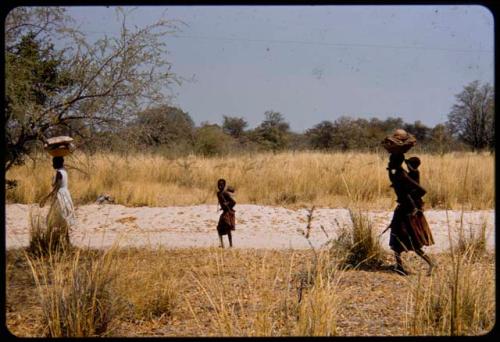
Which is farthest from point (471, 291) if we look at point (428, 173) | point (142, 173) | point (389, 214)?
point (142, 173)

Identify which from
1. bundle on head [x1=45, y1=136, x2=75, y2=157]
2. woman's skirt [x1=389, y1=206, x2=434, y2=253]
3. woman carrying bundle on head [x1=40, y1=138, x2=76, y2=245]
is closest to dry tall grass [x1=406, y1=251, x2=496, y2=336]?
woman's skirt [x1=389, y1=206, x2=434, y2=253]

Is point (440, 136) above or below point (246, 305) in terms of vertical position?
above

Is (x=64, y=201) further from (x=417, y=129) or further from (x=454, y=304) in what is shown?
(x=417, y=129)

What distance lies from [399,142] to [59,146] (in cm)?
397

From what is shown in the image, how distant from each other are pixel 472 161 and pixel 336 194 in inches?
156

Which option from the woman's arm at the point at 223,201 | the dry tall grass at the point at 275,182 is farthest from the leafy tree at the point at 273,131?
the woman's arm at the point at 223,201

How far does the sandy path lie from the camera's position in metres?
10.3

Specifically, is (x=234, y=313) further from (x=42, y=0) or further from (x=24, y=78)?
(x=24, y=78)

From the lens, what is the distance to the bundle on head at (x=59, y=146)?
665 cm

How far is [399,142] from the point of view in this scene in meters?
6.73

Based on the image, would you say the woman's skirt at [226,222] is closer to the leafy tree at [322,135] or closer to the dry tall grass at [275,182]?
the dry tall grass at [275,182]

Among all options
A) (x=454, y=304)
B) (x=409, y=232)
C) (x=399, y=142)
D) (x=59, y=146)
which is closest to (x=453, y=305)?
(x=454, y=304)

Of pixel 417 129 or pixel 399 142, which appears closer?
pixel 399 142

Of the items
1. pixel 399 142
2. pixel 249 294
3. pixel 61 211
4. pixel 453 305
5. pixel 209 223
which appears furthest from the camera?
pixel 209 223
